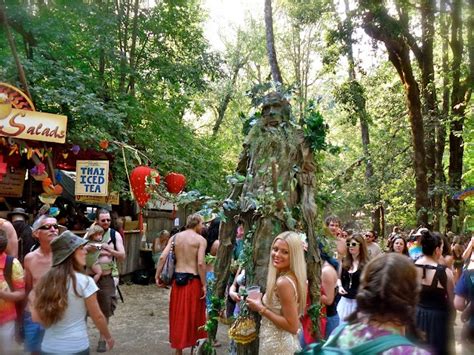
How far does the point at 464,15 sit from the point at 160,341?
Result: 269 inches

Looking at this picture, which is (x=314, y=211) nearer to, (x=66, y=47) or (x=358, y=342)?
(x=358, y=342)

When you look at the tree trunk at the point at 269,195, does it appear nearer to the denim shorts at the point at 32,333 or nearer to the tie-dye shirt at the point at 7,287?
the denim shorts at the point at 32,333

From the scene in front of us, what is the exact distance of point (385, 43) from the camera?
12.4 meters

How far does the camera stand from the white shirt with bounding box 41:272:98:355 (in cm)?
344

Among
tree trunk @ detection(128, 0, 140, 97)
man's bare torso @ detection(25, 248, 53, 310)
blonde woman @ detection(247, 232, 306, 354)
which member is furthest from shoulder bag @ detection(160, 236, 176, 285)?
tree trunk @ detection(128, 0, 140, 97)

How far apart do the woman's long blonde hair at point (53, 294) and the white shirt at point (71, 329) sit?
0.03 metres

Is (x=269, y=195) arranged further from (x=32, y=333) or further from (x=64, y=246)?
(x=32, y=333)

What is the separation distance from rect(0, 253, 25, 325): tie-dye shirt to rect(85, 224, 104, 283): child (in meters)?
1.51

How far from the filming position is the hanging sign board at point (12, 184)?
37.1ft

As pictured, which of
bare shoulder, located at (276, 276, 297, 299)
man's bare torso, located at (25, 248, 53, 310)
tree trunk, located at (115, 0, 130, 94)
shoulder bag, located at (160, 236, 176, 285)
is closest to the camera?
bare shoulder, located at (276, 276, 297, 299)

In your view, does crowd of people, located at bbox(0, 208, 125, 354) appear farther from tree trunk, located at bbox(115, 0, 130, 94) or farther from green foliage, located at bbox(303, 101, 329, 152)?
tree trunk, located at bbox(115, 0, 130, 94)

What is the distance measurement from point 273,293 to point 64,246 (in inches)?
61.0

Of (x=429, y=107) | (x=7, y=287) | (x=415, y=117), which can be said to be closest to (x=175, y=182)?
(x=7, y=287)

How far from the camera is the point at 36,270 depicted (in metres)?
4.71
